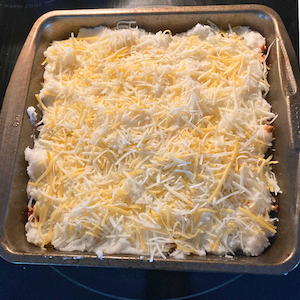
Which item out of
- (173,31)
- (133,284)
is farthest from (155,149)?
(173,31)

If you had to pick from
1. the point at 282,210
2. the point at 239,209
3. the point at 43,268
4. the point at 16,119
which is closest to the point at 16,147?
the point at 16,119

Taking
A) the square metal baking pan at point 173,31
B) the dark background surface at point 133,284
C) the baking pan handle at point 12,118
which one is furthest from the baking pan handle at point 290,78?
the baking pan handle at point 12,118

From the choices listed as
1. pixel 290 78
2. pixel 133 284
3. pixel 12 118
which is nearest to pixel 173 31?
pixel 290 78

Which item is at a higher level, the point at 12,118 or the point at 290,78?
the point at 290,78

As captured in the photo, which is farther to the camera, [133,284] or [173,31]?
[173,31]

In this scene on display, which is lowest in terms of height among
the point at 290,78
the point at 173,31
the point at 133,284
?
the point at 133,284

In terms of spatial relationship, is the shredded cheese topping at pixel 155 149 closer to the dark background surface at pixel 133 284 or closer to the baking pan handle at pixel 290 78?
the baking pan handle at pixel 290 78

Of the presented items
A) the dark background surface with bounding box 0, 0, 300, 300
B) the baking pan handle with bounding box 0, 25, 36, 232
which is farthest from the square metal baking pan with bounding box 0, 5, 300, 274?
the dark background surface with bounding box 0, 0, 300, 300

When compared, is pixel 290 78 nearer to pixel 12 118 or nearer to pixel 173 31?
pixel 173 31
